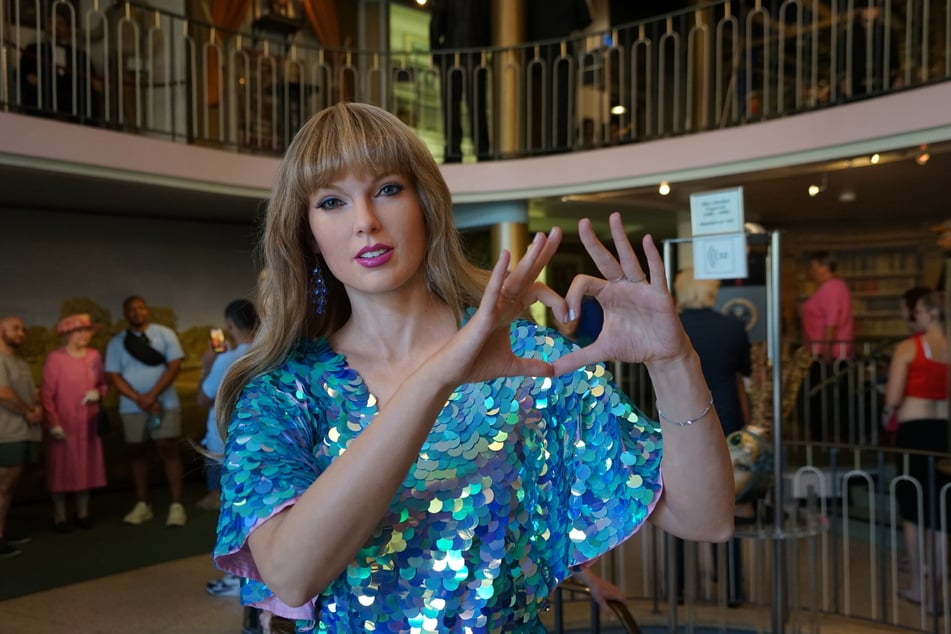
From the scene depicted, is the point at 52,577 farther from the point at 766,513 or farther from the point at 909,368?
the point at 909,368

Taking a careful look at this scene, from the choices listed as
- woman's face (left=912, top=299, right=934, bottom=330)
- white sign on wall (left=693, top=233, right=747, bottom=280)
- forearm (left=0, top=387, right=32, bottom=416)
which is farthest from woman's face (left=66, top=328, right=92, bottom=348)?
woman's face (left=912, top=299, right=934, bottom=330)

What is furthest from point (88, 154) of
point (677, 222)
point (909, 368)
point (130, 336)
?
point (677, 222)

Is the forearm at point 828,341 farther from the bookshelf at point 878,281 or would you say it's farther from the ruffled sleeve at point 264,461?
the ruffled sleeve at point 264,461

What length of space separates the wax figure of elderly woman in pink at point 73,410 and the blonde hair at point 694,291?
4.20m

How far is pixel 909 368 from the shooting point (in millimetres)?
4824

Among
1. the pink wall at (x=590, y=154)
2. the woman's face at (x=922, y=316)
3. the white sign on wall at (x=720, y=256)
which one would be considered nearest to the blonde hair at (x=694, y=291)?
the white sign on wall at (x=720, y=256)

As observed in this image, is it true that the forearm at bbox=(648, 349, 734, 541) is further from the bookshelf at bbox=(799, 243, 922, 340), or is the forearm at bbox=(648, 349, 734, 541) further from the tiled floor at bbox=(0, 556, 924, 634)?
the bookshelf at bbox=(799, 243, 922, 340)

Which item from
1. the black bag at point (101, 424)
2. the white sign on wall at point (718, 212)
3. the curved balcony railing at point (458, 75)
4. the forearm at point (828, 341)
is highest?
the curved balcony railing at point (458, 75)

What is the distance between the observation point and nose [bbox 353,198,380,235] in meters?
1.12

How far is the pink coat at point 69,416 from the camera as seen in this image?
606cm

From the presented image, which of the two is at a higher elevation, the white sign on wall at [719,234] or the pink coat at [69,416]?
the white sign on wall at [719,234]

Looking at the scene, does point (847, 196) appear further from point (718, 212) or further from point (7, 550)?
point (7, 550)

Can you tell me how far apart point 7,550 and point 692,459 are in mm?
5762

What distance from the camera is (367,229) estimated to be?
1.12 metres
